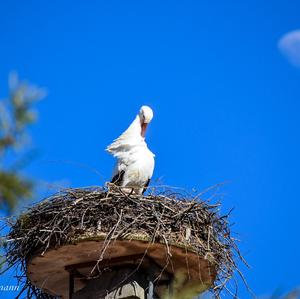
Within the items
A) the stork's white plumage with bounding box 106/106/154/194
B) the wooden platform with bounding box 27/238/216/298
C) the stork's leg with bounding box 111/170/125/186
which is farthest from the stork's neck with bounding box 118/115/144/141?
the wooden platform with bounding box 27/238/216/298

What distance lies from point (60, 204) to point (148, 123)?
1.97 m

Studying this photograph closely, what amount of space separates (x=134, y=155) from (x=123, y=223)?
1.74 metres

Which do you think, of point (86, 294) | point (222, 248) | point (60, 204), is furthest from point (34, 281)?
point (222, 248)

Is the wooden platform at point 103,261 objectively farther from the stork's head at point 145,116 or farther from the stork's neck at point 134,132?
the stork's head at point 145,116

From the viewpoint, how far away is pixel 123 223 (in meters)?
6.91

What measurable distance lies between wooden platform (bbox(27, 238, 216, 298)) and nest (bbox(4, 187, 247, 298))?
0.30 ft

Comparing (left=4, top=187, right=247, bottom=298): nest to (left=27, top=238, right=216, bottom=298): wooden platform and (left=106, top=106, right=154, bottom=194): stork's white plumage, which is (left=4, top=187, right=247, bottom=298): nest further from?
(left=106, top=106, right=154, bottom=194): stork's white plumage

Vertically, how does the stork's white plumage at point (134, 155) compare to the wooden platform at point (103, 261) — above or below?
above

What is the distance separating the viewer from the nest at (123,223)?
695 cm

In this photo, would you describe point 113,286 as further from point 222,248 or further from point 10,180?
point 10,180

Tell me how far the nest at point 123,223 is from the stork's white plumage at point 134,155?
1096mm

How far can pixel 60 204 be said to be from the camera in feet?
23.4

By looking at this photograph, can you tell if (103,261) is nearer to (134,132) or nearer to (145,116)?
(134,132)

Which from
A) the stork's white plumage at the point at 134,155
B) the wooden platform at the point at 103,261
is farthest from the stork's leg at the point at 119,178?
the wooden platform at the point at 103,261
